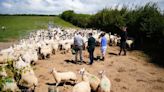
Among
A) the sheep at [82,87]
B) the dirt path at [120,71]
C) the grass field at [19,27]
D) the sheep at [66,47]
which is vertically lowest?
the grass field at [19,27]

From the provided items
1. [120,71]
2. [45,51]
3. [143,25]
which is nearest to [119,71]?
[120,71]

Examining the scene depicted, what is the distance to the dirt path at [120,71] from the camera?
50.9 feet

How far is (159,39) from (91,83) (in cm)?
1504

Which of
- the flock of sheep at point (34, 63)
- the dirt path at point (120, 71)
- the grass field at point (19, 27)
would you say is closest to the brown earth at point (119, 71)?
the dirt path at point (120, 71)

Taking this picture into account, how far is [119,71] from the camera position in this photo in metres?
19.1

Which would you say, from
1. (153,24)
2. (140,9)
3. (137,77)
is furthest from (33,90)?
(140,9)

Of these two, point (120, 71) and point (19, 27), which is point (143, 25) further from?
point (19, 27)

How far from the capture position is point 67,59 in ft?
72.5

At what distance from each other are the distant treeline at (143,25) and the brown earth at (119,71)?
2.27 m

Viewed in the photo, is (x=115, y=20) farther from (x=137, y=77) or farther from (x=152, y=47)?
(x=137, y=77)

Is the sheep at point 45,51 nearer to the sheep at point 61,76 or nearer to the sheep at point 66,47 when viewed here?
the sheep at point 66,47

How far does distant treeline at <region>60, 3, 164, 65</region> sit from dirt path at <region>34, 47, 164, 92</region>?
2.72 meters

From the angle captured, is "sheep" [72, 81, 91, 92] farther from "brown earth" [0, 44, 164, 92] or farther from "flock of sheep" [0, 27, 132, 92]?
"brown earth" [0, 44, 164, 92]

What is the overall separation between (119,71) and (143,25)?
12.3 meters
